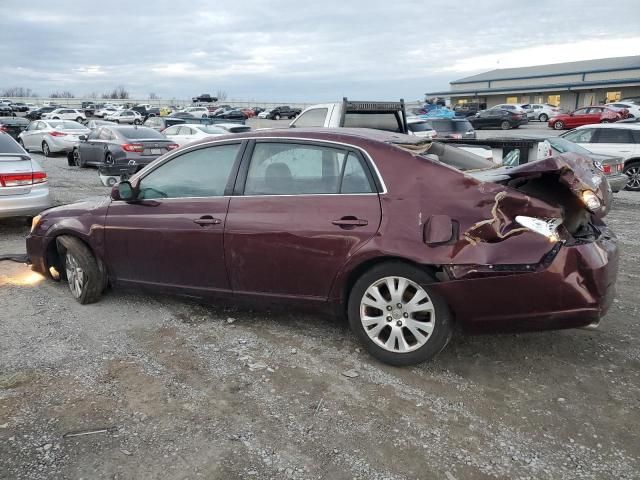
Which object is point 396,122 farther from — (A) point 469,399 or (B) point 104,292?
(A) point 469,399

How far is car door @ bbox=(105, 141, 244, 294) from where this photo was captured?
417 cm

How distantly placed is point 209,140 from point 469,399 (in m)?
2.85

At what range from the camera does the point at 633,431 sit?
9.60 ft

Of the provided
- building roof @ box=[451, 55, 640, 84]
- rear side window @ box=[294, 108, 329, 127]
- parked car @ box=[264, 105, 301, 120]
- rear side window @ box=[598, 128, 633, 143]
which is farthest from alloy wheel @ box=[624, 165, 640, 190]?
parked car @ box=[264, 105, 301, 120]

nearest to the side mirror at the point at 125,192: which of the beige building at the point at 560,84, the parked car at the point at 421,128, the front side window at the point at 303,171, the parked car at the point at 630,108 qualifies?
the front side window at the point at 303,171

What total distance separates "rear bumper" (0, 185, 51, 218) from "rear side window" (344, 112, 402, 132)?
4.94 meters

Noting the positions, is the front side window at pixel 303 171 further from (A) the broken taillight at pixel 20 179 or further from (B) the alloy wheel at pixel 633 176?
(B) the alloy wheel at pixel 633 176

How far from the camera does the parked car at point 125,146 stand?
44.1 ft

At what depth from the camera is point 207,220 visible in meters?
4.14

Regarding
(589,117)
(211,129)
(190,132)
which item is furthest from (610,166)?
(589,117)

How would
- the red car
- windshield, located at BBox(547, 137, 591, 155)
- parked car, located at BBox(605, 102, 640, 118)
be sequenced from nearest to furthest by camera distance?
windshield, located at BBox(547, 137, 591, 155) → the red car → parked car, located at BBox(605, 102, 640, 118)

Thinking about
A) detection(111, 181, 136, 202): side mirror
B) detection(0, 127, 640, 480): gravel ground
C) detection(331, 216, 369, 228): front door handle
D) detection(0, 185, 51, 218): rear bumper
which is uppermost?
detection(111, 181, 136, 202): side mirror

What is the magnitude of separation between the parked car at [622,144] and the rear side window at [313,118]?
7035 millimetres

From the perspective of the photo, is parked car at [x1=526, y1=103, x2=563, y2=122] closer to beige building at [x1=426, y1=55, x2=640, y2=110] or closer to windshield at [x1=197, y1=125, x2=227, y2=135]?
beige building at [x1=426, y1=55, x2=640, y2=110]
